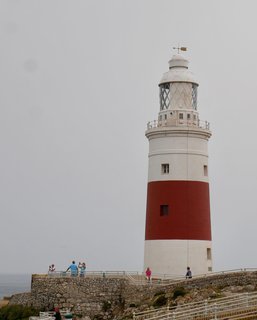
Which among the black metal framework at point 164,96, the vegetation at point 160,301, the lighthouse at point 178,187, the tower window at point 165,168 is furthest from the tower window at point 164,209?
the vegetation at point 160,301

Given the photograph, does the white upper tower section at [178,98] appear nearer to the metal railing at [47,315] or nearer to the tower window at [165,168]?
the tower window at [165,168]

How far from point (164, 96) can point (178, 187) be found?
187 inches

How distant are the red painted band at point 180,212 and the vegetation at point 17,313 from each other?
650cm

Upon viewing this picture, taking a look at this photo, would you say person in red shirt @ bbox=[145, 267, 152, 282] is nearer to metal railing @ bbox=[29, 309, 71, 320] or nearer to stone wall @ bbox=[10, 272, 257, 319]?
stone wall @ bbox=[10, 272, 257, 319]

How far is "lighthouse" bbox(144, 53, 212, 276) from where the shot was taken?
3306 centimetres

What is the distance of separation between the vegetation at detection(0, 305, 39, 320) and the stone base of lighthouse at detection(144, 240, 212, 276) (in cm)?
595

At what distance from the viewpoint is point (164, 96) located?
35188 millimetres

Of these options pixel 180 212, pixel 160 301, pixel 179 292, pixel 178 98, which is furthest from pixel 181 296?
pixel 178 98

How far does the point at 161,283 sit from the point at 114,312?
2.35 meters

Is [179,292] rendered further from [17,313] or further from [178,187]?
[17,313]

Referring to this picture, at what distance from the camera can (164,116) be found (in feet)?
113

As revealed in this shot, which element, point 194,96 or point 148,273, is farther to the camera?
point 194,96

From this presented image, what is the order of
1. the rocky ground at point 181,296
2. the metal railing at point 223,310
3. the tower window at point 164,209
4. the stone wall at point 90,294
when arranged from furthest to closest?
1. the tower window at point 164,209
2. the stone wall at point 90,294
3. the rocky ground at point 181,296
4. the metal railing at point 223,310

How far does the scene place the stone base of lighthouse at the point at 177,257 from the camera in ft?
108
